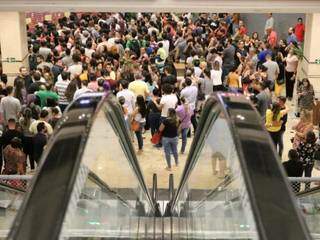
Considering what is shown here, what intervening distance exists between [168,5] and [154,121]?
232 centimetres

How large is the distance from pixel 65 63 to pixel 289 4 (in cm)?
531

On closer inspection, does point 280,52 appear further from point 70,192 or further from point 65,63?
point 70,192

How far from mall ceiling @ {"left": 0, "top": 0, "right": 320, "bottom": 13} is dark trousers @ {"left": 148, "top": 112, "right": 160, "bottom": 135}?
213 centimetres

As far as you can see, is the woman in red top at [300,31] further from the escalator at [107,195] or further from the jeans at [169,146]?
the escalator at [107,195]

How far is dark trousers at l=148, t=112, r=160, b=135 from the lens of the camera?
11.7m

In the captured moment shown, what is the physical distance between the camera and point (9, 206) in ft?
19.7

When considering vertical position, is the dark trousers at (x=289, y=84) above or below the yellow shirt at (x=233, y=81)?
above

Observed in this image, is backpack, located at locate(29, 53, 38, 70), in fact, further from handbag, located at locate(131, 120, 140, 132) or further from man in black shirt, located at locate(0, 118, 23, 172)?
man in black shirt, located at locate(0, 118, 23, 172)

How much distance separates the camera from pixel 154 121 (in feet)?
38.5

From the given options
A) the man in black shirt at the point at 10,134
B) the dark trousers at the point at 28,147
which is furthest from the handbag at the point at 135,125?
the man in black shirt at the point at 10,134

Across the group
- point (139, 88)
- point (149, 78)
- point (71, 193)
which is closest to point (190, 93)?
point (139, 88)

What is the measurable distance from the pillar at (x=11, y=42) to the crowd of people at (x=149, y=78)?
0.38 metres

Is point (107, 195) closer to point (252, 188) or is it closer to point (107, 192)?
point (107, 192)

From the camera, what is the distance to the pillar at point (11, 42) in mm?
15039
